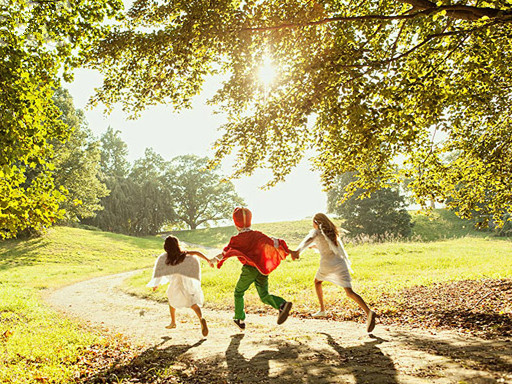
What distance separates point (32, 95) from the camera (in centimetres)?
552

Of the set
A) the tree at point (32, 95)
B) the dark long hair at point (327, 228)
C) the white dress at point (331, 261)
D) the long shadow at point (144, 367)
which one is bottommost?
the long shadow at point (144, 367)

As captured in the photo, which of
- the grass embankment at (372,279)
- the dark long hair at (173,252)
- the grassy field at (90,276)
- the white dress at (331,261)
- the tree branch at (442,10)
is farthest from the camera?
the grass embankment at (372,279)

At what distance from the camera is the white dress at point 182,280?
639cm

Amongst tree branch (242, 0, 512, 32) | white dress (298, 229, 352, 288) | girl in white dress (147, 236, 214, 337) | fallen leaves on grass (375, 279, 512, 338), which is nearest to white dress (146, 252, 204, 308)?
girl in white dress (147, 236, 214, 337)

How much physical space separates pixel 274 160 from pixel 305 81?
2.36 metres

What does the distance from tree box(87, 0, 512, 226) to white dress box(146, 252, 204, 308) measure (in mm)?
2830

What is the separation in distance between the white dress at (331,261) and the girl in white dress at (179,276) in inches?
80.3

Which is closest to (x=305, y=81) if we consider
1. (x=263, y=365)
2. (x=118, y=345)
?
(x=263, y=365)

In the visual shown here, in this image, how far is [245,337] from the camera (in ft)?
19.1

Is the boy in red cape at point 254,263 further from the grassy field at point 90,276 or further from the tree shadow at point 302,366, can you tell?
the grassy field at point 90,276

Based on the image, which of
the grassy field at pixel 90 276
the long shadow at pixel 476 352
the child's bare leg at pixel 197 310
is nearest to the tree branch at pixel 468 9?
the long shadow at pixel 476 352

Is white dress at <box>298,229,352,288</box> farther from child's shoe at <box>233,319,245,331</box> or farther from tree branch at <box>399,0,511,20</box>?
tree branch at <box>399,0,511,20</box>

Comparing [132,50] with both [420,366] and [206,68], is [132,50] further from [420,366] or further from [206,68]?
[420,366]

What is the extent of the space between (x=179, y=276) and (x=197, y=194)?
51.4 meters
